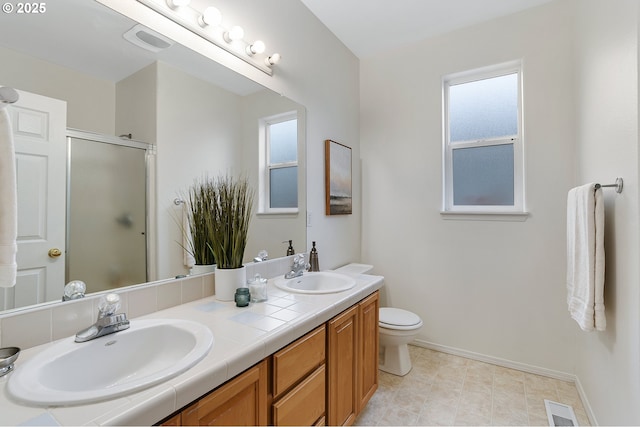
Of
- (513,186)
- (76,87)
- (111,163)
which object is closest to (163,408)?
(111,163)

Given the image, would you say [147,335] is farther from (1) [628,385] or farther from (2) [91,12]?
(1) [628,385]

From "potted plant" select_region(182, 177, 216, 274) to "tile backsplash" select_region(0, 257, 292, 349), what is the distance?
0.11 metres

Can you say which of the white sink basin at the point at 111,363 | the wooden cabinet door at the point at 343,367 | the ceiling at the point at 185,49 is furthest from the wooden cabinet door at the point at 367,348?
the ceiling at the point at 185,49

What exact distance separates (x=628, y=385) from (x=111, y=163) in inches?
91.0

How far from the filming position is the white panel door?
2.98 ft

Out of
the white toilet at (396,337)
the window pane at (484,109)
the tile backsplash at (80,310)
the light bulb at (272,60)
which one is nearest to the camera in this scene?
the tile backsplash at (80,310)

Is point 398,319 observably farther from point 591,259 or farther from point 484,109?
point 484,109

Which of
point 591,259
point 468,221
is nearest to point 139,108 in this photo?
point 591,259

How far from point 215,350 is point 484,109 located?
2.64 metres

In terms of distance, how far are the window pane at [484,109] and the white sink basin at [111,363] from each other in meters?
2.50

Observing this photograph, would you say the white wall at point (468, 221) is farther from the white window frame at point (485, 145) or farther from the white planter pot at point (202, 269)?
the white planter pot at point (202, 269)

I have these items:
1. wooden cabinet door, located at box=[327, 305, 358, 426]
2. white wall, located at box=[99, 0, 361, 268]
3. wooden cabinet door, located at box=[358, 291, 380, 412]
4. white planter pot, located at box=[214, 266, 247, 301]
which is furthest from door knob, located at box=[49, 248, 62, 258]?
wooden cabinet door, located at box=[358, 291, 380, 412]

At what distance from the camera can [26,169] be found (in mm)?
920

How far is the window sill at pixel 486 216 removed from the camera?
222cm
